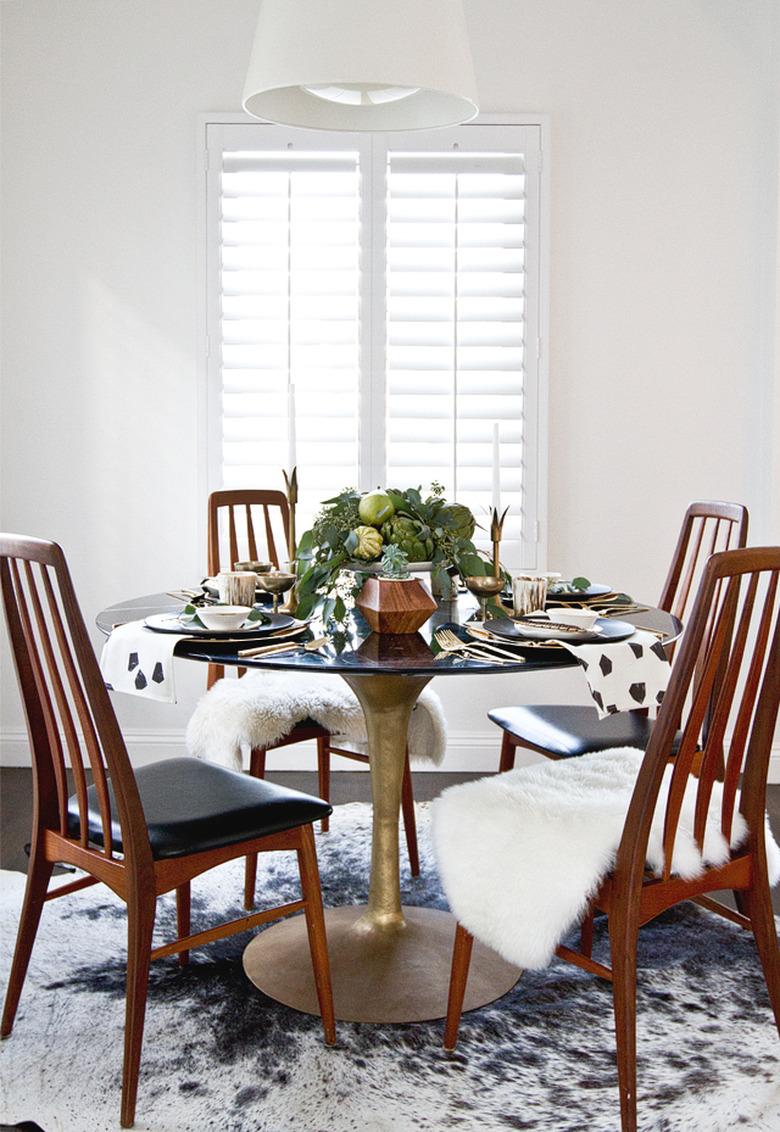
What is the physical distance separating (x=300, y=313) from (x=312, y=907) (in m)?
2.23

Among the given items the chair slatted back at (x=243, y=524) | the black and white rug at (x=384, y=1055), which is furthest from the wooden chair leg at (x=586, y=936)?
the chair slatted back at (x=243, y=524)

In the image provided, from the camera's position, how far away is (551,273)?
3.80 metres

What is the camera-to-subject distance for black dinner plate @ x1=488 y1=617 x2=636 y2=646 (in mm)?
2049

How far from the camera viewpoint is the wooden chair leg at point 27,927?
6.85 ft

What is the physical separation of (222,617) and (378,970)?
84 centimetres

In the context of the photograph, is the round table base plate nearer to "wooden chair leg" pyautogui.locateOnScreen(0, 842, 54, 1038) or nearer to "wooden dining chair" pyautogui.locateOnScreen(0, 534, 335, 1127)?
"wooden dining chair" pyautogui.locateOnScreen(0, 534, 335, 1127)

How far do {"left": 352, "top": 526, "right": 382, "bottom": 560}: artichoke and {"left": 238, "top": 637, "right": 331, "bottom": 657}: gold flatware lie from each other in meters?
0.23

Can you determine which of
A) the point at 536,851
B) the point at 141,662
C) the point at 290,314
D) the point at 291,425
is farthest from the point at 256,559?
the point at 536,851

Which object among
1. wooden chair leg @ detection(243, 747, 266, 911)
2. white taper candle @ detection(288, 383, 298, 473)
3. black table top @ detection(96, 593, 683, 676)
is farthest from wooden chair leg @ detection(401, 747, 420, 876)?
white taper candle @ detection(288, 383, 298, 473)

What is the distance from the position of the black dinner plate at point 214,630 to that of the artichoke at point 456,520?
364 mm

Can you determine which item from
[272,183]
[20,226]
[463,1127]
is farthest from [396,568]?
[20,226]

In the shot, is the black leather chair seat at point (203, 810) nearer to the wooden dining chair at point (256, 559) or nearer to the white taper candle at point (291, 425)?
the wooden dining chair at point (256, 559)

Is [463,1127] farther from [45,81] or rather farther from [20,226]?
[45,81]

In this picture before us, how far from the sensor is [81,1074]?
6.68 feet
